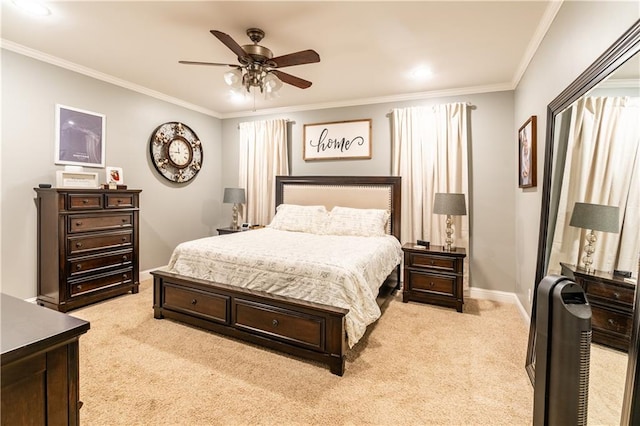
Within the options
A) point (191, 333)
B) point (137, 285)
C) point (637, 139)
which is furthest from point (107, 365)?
point (637, 139)

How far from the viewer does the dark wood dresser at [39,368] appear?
0.66 meters

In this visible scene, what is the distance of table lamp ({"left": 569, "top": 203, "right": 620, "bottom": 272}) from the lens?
1.35 metres

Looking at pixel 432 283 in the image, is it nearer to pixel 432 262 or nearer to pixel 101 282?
pixel 432 262

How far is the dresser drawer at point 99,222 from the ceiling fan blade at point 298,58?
8.74 feet

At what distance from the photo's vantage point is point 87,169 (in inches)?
143

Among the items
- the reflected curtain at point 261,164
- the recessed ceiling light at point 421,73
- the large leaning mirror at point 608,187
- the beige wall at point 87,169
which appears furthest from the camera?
the reflected curtain at point 261,164

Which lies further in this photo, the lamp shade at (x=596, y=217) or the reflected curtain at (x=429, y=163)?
the reflected curtain at (x=429, y=163)

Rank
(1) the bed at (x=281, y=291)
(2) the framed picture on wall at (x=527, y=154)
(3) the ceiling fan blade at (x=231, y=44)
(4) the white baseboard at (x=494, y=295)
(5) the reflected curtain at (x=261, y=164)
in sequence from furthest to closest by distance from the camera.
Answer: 1. (5) the reflected curtain at (x=261, y=164)
2. (4) the white baseboard at (x=494, y=295)
3. (2) the framed picture on wall at (x=527, y=154)
4. (1) the bed at (x=281, y=291)
5. (3) the ceiling fan blade at (x=231, y=44)

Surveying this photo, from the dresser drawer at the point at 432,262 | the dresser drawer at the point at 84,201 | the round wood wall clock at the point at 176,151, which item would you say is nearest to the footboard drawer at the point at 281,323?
the dresser drawer at the point at 432,262

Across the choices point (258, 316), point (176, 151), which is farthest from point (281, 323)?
point (176, 151)

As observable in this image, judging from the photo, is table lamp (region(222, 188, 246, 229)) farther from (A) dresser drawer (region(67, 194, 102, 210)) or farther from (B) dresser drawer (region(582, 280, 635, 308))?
(B) dresser drawer (region(582, 280, 635, 308))

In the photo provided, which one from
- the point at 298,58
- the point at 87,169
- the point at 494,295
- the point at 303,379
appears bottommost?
the point at 303,379

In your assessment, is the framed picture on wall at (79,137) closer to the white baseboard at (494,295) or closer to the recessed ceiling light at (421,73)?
the recessed ceiling light at (421,73)

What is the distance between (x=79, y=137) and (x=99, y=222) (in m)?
1.03
